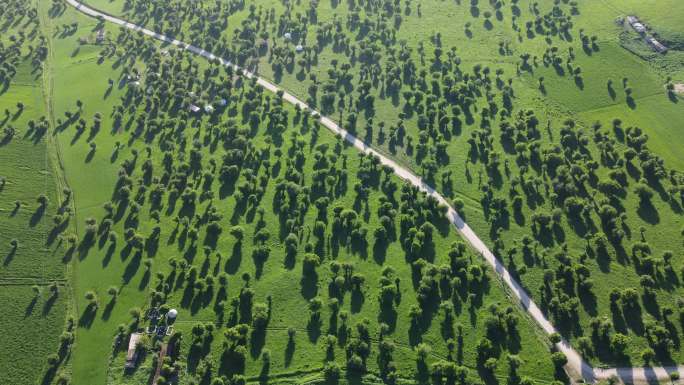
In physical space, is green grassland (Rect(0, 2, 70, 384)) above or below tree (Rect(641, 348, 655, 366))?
above

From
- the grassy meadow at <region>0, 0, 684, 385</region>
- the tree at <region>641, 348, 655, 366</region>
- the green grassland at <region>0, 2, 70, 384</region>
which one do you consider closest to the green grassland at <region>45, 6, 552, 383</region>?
the grassy meadow at <region>0, 0, 684, 385</region>

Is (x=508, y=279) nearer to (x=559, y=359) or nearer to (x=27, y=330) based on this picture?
(x=559, y=359)

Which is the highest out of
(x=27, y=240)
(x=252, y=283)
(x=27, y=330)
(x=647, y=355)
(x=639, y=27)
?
(x=639, y=27)

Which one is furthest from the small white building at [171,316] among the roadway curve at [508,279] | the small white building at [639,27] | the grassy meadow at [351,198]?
the small white building at [639,27]

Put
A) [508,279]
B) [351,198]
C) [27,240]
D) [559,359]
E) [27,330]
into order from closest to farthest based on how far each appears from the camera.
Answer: [559,359], [27,330], [508,279], [27,240], [351,198]

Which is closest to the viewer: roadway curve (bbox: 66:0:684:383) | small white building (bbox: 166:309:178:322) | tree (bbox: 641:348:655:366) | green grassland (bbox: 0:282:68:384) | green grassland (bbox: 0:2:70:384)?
roadway curve (bbox: 66:0:684:383)

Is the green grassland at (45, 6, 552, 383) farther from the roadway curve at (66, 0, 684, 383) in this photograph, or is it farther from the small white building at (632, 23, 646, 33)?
the small white building at (632, 23, 646, 33)

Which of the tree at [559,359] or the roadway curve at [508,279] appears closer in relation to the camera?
the tree at [559,359]

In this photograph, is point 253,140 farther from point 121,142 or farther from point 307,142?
point 121,142

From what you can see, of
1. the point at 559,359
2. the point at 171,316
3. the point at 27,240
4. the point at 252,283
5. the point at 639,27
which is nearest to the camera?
the point at 559,359

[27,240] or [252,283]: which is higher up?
[27,240]

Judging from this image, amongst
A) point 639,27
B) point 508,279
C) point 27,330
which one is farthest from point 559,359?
point 639,27

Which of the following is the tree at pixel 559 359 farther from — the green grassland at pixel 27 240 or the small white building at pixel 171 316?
the green grassland at pixel 27 240

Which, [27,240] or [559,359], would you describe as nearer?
[559,359]
